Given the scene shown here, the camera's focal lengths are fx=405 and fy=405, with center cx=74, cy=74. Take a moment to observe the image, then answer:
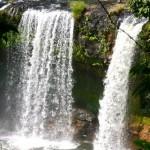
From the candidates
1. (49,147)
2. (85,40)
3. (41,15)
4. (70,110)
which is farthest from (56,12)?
(49,147)

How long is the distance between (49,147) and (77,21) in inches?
202

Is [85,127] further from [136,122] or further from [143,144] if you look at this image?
[143,144]

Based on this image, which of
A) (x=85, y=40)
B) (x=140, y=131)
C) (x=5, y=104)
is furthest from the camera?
(x=5, y=104)

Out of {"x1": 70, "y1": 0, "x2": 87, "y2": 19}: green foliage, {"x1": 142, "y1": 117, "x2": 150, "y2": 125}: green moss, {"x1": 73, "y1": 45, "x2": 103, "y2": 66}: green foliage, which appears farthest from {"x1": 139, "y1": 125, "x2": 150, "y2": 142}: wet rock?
{"x1": 70, "y1": 0, "x2": 87, "y2": 19}: green foliage

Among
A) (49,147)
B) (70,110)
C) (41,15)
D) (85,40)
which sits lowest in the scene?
(49,147)

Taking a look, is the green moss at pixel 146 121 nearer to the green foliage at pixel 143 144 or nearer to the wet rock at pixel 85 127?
the wet rock at pixel 85 127

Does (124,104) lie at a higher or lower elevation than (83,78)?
lower

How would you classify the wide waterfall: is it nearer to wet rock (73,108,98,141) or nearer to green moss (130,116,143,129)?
wet rock (73,108,98,141)

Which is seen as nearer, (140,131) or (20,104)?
(140,131)

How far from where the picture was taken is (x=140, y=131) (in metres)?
14.7

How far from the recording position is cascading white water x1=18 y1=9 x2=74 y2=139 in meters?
16.8

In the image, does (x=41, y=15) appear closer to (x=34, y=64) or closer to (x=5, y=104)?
(x=34, y=64)

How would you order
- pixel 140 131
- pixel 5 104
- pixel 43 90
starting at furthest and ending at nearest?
1. pixel 5 104
2. pixel 43 90
3. pixel 140 131

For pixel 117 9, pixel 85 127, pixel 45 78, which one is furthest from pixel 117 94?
pixel 45 78
